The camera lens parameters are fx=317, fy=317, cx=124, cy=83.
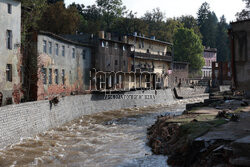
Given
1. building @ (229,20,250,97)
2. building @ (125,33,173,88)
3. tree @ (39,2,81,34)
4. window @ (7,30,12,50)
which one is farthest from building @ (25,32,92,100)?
building @ (229,20,250,97)

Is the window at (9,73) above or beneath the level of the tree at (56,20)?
beneath

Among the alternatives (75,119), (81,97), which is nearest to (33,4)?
(81,97)

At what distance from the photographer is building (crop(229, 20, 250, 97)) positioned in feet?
65.8

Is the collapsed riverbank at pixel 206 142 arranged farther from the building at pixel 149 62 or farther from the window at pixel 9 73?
the building at pixel 149 62

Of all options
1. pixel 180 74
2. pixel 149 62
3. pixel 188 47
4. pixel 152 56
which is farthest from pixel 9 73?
pixel 188 47

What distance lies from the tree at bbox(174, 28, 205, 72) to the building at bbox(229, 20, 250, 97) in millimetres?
55814

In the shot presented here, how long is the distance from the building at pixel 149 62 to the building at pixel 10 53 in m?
27.5

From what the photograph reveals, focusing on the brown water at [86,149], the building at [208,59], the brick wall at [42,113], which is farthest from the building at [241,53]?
the building at [208,59]

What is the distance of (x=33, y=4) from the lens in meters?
42.2

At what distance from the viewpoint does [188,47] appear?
76.9 metres

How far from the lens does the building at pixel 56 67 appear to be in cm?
2736

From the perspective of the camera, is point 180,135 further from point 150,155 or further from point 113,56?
point 113,56

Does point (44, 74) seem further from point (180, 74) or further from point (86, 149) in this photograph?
point (180, 74)

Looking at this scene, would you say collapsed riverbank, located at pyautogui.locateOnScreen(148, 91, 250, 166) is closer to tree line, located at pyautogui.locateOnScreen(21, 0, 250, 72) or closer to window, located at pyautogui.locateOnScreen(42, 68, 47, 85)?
window, located at pyautogui.locateOnScreen(42, 68, 47, 85)
